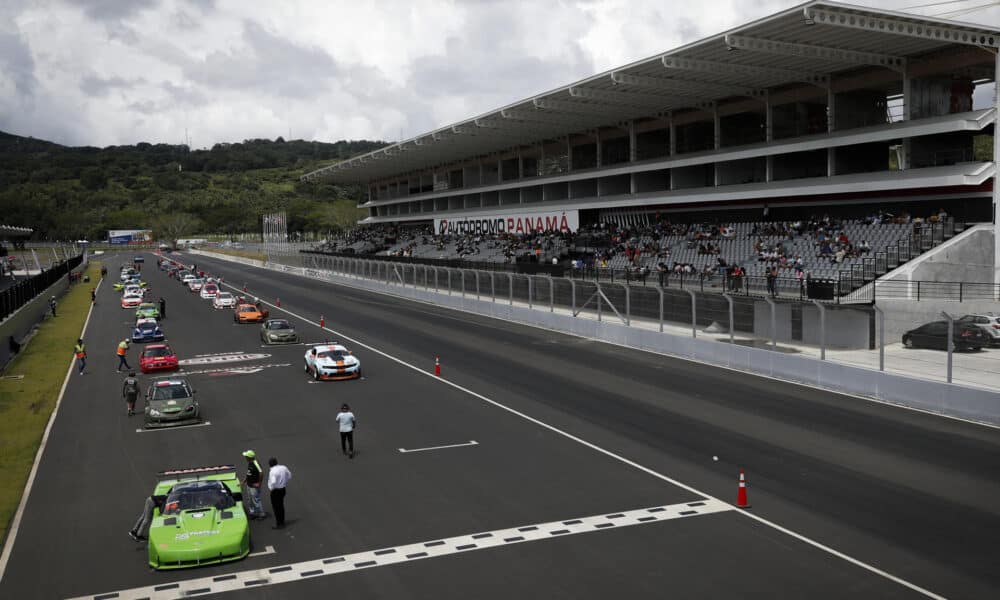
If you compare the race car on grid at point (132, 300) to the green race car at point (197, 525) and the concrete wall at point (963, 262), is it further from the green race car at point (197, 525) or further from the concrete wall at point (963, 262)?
the green race car at point (197, 525)

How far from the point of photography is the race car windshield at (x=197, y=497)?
13469 millimetres

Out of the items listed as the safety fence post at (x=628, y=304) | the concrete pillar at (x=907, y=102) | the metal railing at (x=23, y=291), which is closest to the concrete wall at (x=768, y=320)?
the safety fence post at (x=628, y=304)

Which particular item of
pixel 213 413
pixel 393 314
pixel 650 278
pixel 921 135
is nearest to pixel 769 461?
pixel 213 413

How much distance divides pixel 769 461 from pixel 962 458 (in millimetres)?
3888

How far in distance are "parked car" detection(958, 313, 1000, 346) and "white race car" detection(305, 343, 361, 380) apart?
18876 mm

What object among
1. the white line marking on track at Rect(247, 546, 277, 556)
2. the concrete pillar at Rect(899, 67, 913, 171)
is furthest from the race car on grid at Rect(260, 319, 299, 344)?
the concrete pillar at Rect(899, 67, 913, 171)

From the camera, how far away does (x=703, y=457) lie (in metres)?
18.2

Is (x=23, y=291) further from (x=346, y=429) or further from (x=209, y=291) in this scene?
(x=346, y=429)

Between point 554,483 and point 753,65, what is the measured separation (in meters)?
35.5

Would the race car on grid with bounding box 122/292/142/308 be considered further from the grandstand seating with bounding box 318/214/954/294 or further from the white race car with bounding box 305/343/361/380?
the white race car with bounding box 305/343/361/380

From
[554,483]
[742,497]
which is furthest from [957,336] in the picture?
[554,483]

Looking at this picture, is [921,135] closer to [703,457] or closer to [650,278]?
[650,278]

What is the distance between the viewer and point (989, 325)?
78.9 feet

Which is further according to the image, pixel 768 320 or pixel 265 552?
pixel 768 320
